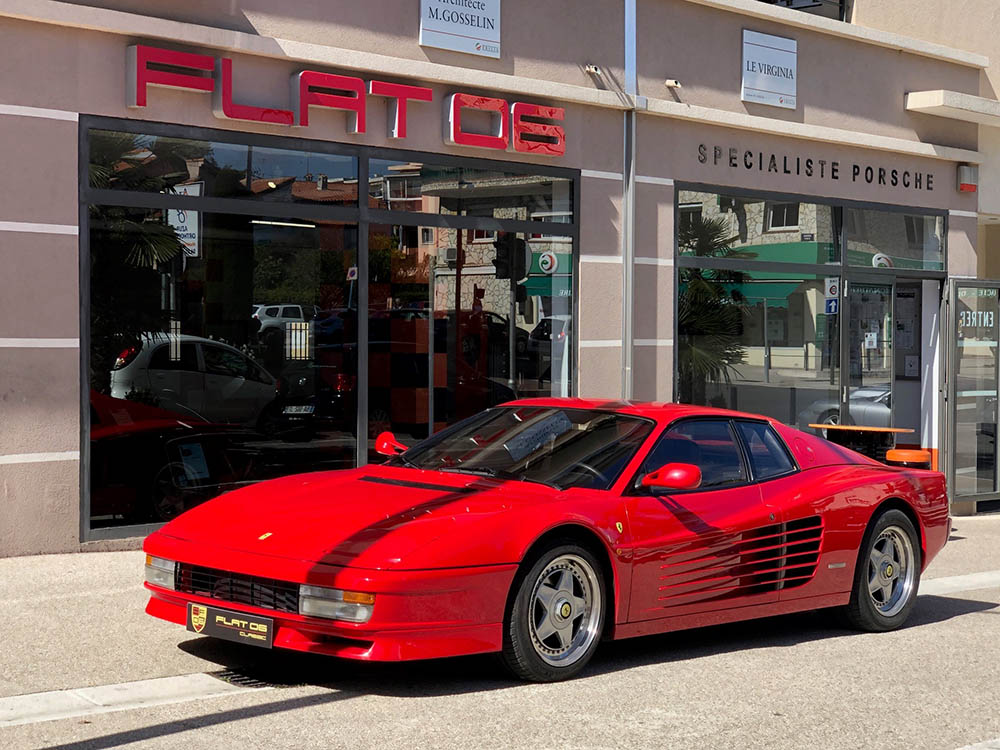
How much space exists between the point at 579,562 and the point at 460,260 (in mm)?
6013

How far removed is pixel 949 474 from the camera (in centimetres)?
1577

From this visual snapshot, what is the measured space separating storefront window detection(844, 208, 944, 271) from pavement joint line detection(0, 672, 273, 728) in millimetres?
11175

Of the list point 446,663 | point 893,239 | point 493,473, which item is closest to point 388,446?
point 493,473

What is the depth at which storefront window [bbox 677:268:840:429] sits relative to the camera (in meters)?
14.2

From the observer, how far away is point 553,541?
21.2 ft

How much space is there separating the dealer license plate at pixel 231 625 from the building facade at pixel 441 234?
11.8 ft

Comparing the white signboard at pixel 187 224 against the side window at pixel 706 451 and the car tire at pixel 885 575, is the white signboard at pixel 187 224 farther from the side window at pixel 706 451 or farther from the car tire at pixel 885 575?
the car tire at pixel 885 575

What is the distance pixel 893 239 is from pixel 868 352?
1398 mm

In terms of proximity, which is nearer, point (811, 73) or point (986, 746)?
point (986, 746)

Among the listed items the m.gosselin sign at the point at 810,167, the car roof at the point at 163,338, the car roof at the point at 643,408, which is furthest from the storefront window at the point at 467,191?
the car roof at the point at 643,408

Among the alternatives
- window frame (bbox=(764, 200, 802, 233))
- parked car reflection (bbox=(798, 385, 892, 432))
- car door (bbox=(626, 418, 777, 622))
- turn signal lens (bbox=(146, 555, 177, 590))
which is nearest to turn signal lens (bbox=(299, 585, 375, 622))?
turn signal lens (bbox=(146, 555, 177, 590))

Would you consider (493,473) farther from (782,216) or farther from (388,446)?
(782,216)

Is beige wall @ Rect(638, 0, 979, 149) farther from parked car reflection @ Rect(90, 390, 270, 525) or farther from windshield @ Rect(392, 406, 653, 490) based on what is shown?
windshield @ Rect(392, 406, 653, 490)

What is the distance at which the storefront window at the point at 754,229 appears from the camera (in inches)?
553
